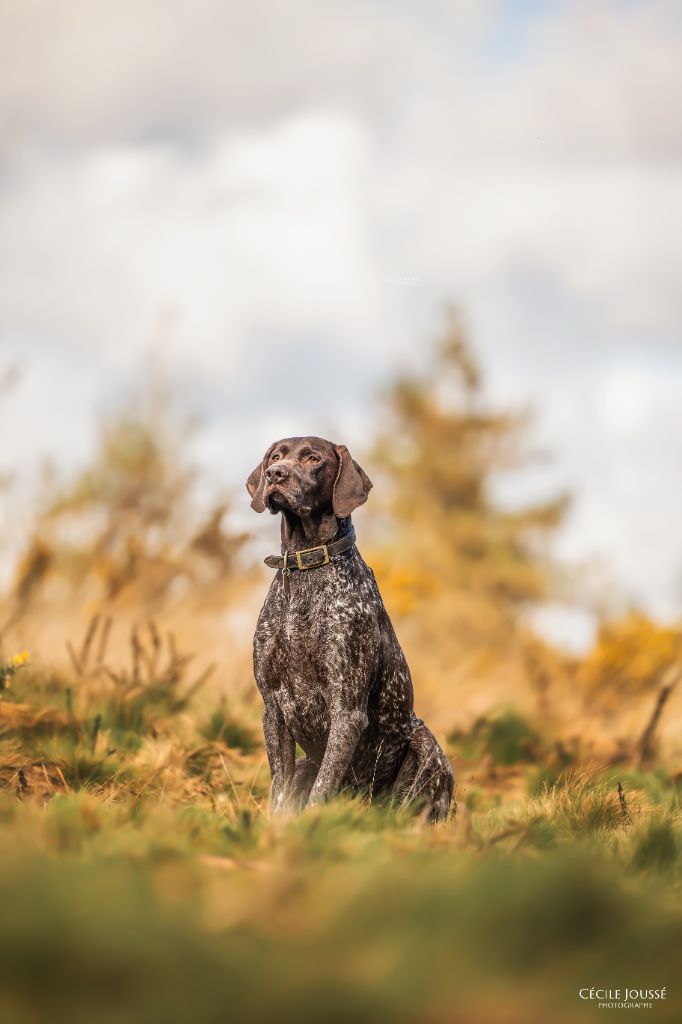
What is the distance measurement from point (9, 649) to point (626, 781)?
413cm

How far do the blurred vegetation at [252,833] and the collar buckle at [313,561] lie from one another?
1.02m

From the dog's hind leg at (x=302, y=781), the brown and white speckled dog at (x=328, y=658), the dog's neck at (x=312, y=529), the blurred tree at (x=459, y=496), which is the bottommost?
the dog's hind leg at (x=302, y=781)

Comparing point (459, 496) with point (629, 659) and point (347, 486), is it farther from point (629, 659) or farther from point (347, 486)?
point (347, 486)

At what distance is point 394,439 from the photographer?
28.0 meters

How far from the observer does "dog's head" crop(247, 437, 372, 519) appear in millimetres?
4809

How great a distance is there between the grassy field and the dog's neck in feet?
3.96

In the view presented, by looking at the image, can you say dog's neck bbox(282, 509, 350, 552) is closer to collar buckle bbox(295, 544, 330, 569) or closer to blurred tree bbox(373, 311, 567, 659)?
collar buckle bbox(295, 544, 330, 569)

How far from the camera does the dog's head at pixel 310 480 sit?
15.8 ft

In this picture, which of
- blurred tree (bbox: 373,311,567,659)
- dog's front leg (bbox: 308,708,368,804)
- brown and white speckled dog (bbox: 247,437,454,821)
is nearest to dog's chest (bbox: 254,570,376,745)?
brown and white speckled dog (bbox: 247,437,454,821)

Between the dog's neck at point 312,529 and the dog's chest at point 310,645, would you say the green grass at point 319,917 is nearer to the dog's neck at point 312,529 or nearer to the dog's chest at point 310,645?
the dog's chest at point 310,645

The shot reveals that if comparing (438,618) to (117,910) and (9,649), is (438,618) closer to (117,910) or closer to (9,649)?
(9,649)

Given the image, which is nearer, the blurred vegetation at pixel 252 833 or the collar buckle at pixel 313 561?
the blurred vegetation at pixel 252 833

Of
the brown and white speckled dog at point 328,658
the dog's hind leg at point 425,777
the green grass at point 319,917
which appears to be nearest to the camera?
the green grass at point 319,917

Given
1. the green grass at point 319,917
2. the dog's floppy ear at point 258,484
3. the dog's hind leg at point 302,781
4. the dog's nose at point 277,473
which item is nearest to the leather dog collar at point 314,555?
the dog's floppy ear at point 258,484
